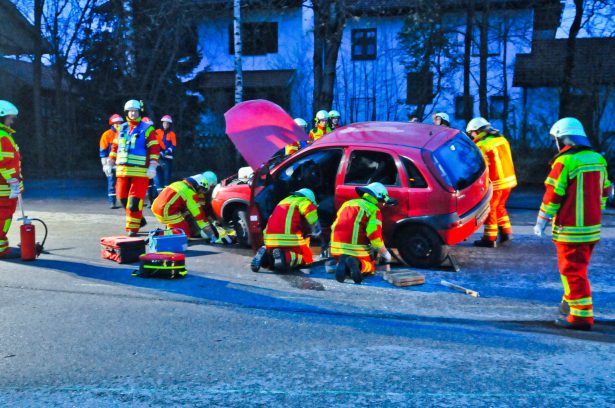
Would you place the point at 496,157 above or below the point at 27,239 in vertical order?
above

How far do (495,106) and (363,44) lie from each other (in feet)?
22.9

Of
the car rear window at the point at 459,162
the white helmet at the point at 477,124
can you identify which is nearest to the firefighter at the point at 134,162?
the car rear window at the point at 459,162

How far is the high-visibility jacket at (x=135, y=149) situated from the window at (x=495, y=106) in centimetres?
1919

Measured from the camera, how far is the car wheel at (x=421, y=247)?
25.6ft

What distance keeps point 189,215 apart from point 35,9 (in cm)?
2006

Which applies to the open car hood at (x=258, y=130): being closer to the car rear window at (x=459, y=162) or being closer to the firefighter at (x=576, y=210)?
the car rear window at (x=459, y=162)

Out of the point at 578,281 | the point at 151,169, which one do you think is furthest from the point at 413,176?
the point at 151,169

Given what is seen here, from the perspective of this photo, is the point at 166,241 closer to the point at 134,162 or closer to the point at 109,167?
the point at 134,162

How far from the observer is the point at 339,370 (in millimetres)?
4547

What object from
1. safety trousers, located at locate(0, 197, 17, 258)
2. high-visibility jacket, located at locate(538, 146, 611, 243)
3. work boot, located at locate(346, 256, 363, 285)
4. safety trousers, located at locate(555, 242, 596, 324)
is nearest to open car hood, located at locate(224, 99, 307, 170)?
work boot, located at locate(346, 256, 363, 285)

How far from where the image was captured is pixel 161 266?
7.42 m

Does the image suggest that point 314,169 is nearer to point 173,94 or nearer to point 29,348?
point 29,348

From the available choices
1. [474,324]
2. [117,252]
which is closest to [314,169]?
[117,252]

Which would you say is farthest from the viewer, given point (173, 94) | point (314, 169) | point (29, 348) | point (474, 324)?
point (173, 94)
